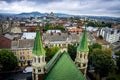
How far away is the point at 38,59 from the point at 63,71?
599 cm

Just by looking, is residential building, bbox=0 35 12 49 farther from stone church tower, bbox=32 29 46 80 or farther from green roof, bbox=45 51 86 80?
green roof, bbox=45 51 86 80

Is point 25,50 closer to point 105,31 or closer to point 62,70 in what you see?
point 62,70

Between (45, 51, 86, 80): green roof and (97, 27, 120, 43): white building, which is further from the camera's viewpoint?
(97, 27, 120, 43): white building

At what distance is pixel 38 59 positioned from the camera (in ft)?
98.3

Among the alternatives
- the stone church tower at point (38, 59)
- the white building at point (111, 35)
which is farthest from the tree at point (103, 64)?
the white building at point (111, 35)

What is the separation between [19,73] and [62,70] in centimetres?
3215

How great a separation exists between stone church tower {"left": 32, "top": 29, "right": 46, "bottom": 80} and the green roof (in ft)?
5.77

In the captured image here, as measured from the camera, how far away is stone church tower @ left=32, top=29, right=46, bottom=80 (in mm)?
29359

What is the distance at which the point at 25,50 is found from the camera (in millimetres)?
66438

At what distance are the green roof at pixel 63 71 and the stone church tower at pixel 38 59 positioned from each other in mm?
1760

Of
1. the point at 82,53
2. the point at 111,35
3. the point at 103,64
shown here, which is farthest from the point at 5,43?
the point at 111,35

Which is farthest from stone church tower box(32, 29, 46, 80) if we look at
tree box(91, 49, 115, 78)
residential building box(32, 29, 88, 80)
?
tree box(91, 49, 115, 78)

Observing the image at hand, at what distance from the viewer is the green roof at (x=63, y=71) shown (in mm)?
29483

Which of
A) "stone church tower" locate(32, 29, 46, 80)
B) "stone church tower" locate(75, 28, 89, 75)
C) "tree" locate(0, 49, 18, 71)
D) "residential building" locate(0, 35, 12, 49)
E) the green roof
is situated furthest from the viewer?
"residential building" locate(0, 35, 12, 49)
